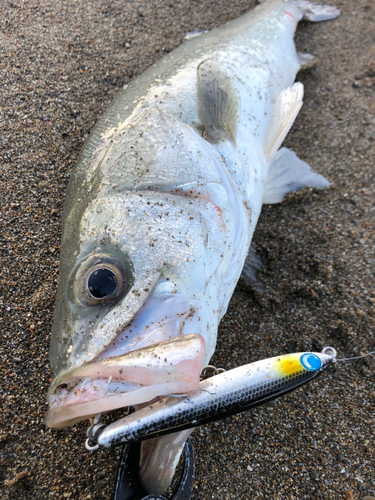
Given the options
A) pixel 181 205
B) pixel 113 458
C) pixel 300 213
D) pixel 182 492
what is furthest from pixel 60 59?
pixel 182 492

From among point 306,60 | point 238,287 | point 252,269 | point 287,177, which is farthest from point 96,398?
point 306,60

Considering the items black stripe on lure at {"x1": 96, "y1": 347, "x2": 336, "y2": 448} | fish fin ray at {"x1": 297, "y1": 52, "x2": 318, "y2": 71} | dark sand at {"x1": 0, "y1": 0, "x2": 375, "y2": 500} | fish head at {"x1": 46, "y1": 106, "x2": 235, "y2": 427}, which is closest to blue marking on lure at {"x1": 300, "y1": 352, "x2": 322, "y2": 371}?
black stripe on lure at {"x1": 96, "y1": 347, "x2": 336, "y2": 448}

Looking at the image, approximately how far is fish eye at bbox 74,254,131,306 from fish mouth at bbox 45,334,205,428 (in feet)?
0.88

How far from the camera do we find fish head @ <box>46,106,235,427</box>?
1005 mm

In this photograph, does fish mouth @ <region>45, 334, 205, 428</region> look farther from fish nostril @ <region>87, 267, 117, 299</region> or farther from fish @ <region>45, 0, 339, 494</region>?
fish nostril @ <region>87, 267, 117, 299</region>

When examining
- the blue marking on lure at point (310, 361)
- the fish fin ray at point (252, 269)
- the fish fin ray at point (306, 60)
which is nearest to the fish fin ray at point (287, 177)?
the fish fin ray at point (252, 269)

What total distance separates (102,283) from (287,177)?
180cm

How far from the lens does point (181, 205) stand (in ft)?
4.87

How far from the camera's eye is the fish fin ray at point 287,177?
2.40 metres

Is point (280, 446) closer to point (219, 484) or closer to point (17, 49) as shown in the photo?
point (219, 484)

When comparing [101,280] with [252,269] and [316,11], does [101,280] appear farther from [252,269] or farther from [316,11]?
[316,11]

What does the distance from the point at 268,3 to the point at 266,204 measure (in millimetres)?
2349

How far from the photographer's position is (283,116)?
2354 mm

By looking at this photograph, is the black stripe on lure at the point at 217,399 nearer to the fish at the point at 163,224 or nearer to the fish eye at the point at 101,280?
the fish at the point at 163,224
